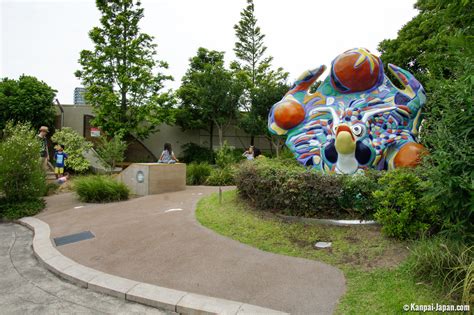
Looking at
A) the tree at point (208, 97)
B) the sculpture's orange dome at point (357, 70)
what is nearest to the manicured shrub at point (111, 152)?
the tree at point (208, 97)

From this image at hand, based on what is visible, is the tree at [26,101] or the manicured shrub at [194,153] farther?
the manicured shrub at [194,153]

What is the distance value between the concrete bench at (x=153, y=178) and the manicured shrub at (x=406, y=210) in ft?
24.0

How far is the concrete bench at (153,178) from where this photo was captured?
9953mm

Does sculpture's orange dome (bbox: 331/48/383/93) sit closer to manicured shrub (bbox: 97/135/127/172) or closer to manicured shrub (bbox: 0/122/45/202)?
manicured shrub (bbox: 0/122/45/202)

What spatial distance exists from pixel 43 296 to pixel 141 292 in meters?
1.24

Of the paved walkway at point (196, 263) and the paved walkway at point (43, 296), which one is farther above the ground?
the paved walkway at point (196, 263)

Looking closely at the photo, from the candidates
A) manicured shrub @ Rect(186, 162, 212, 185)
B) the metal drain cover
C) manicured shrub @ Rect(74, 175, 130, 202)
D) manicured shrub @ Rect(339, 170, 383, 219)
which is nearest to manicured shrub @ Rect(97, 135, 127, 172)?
manicured shrub @ Rect(186, 162, 212, 185)

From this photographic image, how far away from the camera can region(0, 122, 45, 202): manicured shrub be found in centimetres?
776

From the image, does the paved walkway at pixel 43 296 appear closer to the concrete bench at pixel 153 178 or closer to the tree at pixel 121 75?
the concrete bench at pixel 153 178

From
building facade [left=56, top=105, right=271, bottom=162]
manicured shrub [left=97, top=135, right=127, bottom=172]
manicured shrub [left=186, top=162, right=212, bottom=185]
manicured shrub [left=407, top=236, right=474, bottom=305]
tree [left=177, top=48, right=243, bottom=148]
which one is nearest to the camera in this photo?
manicured shrub [left=407, top=236, right=474, bottom=305]

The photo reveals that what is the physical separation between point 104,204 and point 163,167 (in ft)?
7.99

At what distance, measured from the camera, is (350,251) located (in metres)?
4.35

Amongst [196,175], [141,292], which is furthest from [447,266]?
[196,175]

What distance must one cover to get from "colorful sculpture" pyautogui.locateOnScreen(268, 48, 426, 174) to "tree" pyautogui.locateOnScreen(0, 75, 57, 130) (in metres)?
16.4
